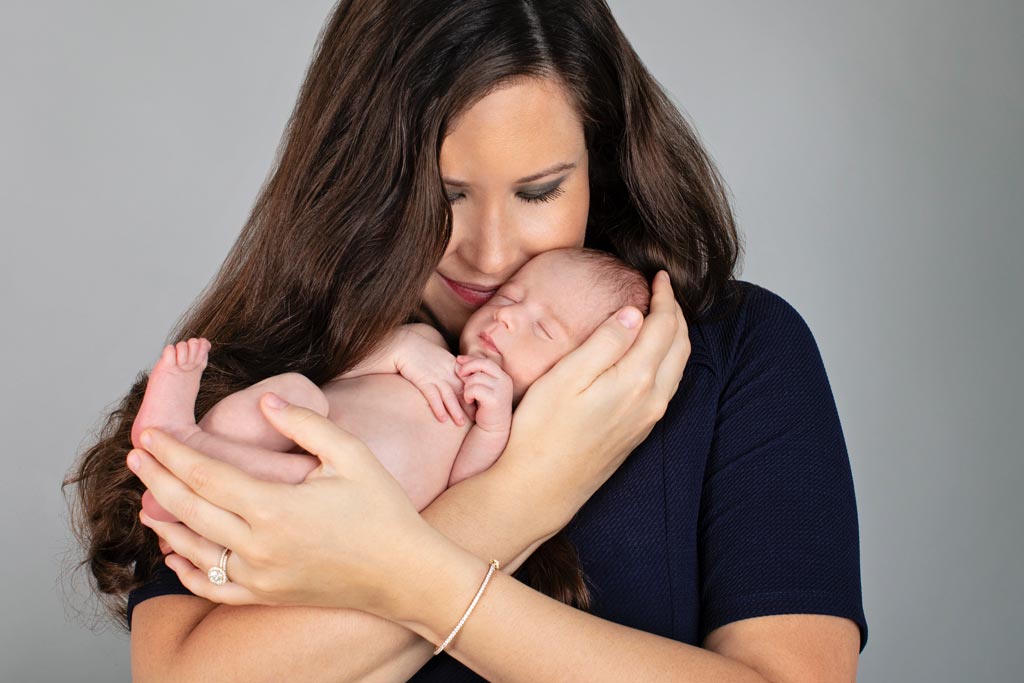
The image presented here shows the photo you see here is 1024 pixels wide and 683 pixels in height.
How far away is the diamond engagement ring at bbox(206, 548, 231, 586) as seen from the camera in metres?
1.58

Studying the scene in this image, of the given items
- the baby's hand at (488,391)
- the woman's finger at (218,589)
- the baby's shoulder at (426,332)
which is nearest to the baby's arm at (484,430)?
the baby's hand at (488,391)

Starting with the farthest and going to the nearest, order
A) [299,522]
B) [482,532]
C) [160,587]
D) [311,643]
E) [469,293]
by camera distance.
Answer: [469,293] → [160,587] → [482,532] → [311,643] → [299,522]

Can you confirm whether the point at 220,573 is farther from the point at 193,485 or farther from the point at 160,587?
the point at 160,587

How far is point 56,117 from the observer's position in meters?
3.34

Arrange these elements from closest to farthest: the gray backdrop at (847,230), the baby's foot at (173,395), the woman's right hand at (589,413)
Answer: the baby's foot at (173,395) < the woman's right hand at (589,413) < the gray backdrop at (847,230)

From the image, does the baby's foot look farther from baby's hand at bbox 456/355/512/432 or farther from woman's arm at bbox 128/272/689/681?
baby's hand at bbox 456/355/512/432

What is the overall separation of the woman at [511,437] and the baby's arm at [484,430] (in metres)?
0.06

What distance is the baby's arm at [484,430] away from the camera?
6.24 ft

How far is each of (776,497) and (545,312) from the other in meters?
0.51

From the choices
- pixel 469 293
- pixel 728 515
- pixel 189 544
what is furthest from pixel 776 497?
pixel 189 544

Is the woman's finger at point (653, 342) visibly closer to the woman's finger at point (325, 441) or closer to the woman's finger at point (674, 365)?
the woman's finger at point (674, 365)

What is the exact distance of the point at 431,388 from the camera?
196 cm

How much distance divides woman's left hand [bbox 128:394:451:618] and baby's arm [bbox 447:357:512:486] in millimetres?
302

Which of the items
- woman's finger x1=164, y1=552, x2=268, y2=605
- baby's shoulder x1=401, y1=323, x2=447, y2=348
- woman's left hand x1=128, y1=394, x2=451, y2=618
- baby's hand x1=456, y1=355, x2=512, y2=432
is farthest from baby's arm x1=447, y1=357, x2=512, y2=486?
woman's finger x1=164, y1=552, x2=268, y2=605
